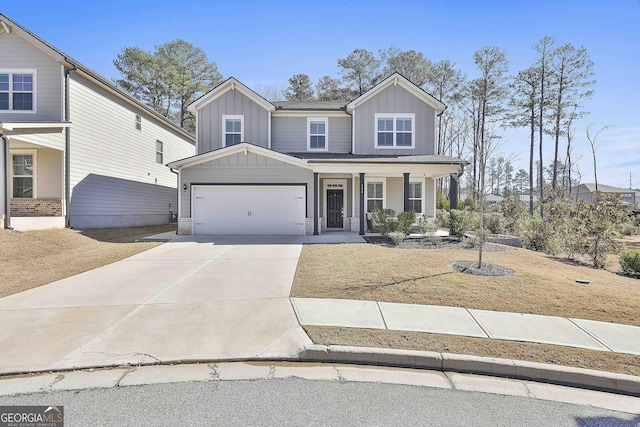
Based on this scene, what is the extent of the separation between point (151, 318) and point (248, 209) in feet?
33.4

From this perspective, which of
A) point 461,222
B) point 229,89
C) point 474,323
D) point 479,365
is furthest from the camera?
point 229,89

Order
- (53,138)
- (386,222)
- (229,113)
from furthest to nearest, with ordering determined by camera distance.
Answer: (229,113)
(386,222)
(53,138)

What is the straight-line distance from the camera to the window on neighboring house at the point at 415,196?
58.6ft

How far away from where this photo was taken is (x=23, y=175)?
14070 millimetres

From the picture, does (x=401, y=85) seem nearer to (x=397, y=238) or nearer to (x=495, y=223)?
(x=495, y=223)

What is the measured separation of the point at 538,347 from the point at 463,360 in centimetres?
112

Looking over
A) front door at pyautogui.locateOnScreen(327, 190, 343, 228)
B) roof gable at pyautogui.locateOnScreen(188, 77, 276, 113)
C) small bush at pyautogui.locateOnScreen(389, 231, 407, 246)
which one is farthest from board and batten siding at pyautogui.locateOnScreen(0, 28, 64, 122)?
small bush at pyautogui.locateOnScreen(389, 231, 407, 246)

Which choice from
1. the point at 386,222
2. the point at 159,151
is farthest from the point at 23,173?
the point at 386,222

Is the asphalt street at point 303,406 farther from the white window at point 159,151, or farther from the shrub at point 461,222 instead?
the white window at point 159,151

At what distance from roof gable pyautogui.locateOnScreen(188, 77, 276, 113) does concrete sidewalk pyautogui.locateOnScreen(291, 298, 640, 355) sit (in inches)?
525

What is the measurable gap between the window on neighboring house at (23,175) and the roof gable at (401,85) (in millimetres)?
14031

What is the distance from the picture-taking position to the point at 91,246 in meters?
11.7

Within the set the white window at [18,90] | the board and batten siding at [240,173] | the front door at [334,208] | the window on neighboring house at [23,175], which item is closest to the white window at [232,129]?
the board and batten siding at [240,173]

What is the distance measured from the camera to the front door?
17.8m
